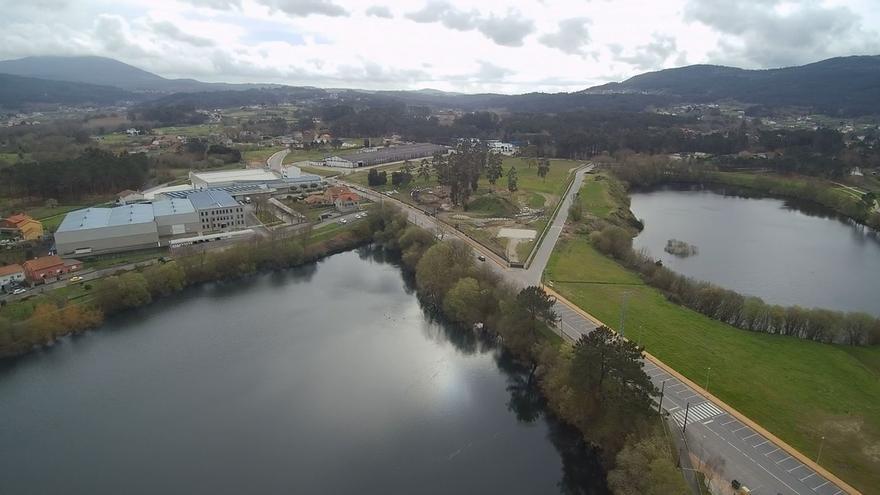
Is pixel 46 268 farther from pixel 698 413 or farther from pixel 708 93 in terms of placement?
pixel 708 93

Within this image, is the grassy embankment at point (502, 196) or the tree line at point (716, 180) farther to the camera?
the tree line at point (716, 180)

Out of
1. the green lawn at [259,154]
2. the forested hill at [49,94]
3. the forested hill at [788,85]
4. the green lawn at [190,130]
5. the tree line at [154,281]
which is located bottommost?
the tree line at [154,281]

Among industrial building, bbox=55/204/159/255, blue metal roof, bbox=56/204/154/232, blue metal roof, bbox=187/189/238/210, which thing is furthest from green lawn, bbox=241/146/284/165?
industrial building, bbox=55/204/159/255

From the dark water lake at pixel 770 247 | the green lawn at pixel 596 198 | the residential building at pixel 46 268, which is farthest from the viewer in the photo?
the green lawn at pixel 596 198

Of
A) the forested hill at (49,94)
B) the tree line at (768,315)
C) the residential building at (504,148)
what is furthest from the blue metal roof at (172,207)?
the forested hill at (49,94)

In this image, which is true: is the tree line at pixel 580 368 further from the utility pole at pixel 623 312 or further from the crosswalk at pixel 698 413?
the utility pole at pixel 623 312

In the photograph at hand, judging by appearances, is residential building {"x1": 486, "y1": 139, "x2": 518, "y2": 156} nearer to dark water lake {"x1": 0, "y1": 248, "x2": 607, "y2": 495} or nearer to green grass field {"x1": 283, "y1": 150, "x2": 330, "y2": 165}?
green grass field {"x1": 283, "y1": 150, "x2": 330, "y2": 165}

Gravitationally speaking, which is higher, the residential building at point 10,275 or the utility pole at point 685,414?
the utility pole at point 685,414
